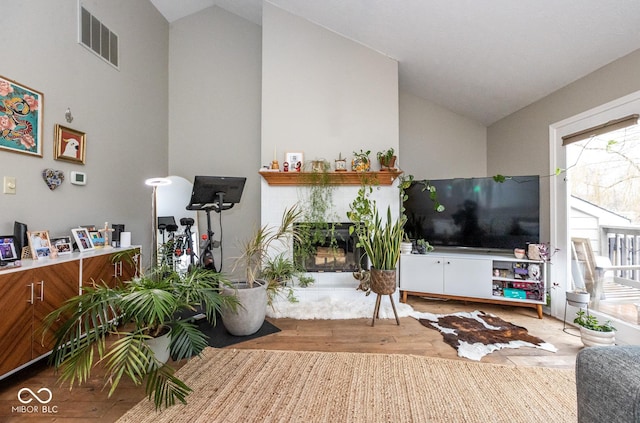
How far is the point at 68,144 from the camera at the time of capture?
232 cm

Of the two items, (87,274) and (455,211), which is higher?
(455,211)

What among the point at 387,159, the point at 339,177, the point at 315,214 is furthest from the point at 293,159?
the point at 387,159

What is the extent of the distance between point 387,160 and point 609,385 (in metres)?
2.60

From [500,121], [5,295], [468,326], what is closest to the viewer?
[5,295]

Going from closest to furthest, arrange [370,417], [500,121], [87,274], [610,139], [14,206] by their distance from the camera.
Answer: [370,417], [14,206], [87,274], [610,139], [500,121]

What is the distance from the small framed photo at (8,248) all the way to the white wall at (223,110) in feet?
6.81

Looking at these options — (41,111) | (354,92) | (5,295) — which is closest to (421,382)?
(5,295)

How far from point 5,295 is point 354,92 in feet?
11.2

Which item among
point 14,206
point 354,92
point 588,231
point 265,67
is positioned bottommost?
point 588,231

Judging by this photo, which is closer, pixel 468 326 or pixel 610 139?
pixel 610 139

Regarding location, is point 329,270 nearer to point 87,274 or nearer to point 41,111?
point 87,274

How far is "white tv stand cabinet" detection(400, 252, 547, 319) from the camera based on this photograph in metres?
2.78

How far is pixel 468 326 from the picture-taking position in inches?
98.4

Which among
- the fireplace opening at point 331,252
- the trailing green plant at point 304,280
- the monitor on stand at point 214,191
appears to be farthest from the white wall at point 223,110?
the trailing green plant at point 304,280
